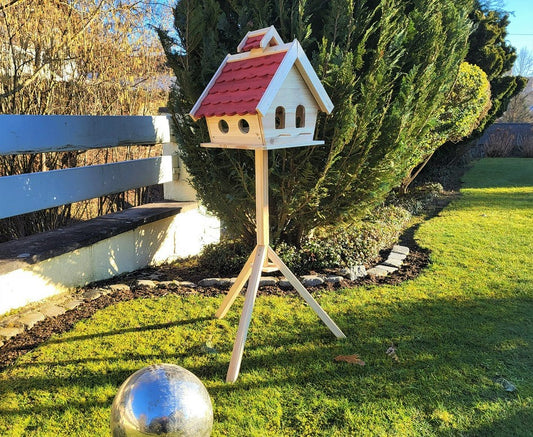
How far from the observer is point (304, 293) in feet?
9.73

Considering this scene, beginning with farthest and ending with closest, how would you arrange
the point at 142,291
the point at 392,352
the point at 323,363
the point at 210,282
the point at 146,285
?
1. the point at 210,282
2. the point at 146,285
3. the point at 142,291
4. the point at 392,352
5. the point at 323,363

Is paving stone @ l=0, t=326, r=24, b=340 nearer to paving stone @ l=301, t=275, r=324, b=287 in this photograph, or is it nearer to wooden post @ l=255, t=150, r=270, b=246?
wooden post @ l=255, t=150, r=270, b=246

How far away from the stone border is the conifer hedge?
54cm

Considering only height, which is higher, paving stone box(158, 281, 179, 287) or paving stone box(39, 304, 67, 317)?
paving stone box(39, 304, 67, 317)

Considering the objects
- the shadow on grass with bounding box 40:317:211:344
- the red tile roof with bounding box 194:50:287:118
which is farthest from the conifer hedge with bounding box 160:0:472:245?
the shadow on grass with bounding box 40:317:211:344

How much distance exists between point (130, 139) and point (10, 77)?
1.28 metres

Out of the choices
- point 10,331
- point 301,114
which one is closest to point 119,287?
point 10,331

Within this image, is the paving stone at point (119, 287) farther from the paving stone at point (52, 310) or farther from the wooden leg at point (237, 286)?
the wooden leg at point (237, 286)

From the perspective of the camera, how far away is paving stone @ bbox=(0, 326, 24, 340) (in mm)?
3022

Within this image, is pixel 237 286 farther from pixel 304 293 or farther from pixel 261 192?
pixel 261 192

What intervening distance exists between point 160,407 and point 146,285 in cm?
259

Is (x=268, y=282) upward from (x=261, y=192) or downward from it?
downward

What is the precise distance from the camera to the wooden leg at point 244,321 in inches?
102

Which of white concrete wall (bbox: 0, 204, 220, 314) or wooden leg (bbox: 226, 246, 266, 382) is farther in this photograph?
white concrete wall (bbox: 0, 204, 220, 314)
